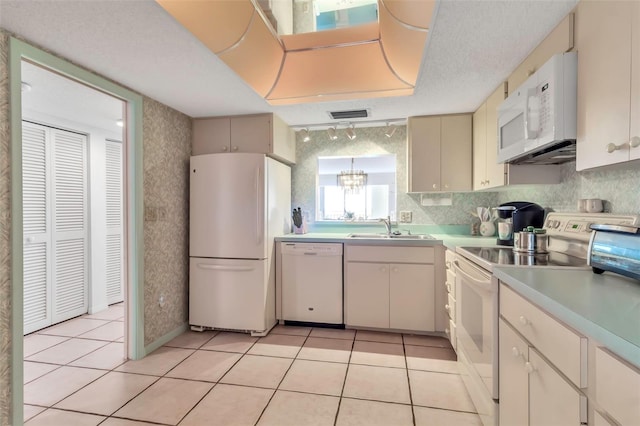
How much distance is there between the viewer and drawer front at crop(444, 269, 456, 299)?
2186 millimetres

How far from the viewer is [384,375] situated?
2033mm

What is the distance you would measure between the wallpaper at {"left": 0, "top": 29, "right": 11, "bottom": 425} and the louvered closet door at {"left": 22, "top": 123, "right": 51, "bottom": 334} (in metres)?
1.57

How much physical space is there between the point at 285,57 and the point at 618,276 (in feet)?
6.61

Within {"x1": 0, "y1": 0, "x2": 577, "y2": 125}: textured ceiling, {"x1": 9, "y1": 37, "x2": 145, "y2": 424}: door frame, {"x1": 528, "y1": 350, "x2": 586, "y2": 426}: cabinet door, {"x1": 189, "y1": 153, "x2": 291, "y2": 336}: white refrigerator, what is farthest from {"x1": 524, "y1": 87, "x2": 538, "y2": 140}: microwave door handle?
{"x1": 9, "y1": 37, "x2": 145, "y2": 424}: door frame

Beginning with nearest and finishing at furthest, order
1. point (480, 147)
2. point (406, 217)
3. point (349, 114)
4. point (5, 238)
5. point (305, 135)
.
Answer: point (5, 238) < point (480, 147) < point (349, 114) < point (406, 217) < point (305, 135)

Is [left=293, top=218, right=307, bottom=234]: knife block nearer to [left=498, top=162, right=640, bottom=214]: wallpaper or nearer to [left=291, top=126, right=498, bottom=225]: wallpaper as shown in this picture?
[left=291, top=126, right=498, bottom=225]: wallpaper

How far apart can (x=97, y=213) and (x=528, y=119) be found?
4056 mm

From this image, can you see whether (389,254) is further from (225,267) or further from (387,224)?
(225,267)

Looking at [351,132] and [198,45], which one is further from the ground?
[198,45]

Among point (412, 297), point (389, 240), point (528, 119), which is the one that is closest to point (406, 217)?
point (389, 240)

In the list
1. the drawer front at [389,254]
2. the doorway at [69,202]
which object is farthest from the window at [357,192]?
the doorway at [69,202]

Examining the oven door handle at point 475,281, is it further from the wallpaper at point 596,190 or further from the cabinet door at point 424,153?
the cabinet door at point 424,153

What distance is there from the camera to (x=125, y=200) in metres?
2.25

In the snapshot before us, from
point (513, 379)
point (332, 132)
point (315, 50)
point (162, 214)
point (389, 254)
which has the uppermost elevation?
point (315, 50)
